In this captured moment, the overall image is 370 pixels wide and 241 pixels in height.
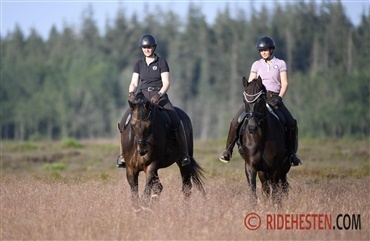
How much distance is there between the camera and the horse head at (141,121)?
14039mm

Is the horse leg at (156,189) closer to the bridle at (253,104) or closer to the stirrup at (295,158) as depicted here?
the bridle at (253,104)

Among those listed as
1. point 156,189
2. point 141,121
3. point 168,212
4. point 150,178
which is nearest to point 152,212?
point 168,212

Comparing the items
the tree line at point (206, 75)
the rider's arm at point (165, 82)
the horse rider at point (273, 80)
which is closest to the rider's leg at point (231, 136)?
the horse rider at point (273, 80)

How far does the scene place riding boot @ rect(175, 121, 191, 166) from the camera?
15.8 meters

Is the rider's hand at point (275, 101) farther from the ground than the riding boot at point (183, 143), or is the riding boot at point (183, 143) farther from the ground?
the rider's hand at point (275, 101)

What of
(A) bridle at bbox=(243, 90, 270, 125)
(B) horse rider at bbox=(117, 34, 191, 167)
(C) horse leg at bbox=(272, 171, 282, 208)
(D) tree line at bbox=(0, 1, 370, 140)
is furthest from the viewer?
(D) tree line at bbox=(0, 1, 370, 140)

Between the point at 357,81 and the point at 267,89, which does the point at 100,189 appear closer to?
the point at 267,89

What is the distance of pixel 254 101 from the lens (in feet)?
46.3

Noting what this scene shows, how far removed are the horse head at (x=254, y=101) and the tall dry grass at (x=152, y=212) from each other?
4.62 ft

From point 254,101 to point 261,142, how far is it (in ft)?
2.68

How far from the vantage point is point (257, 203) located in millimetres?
13875

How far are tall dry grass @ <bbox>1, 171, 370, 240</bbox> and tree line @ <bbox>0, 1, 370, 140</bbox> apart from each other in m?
71.2

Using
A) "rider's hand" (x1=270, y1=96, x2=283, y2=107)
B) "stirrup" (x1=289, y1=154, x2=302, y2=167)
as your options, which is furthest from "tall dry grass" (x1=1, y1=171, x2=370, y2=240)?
"rider's hand" (x1=270, y1=96, x2=283, y2=107)

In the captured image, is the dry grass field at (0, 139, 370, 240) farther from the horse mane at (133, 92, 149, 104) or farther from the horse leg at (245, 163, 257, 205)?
the horse mane at (133, 92, 149, 104)
